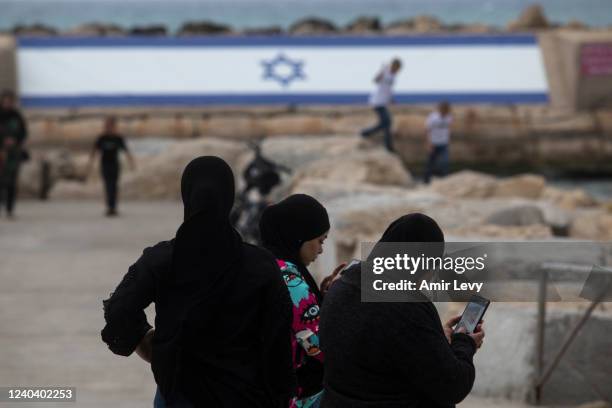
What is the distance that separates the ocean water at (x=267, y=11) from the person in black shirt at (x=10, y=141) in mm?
80028

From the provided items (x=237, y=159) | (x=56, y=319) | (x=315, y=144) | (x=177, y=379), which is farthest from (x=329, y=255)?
(x=237, y=159)

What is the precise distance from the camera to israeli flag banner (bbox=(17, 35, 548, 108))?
75.3 feet

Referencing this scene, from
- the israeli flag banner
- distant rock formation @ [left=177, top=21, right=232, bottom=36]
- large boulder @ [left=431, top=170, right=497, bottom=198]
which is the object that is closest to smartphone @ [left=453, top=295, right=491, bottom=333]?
large boulder @ [left=431, top=170, right=497, bottom=198]

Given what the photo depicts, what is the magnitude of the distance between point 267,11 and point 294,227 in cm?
12265

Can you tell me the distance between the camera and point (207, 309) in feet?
13.4

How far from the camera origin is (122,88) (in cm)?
2300

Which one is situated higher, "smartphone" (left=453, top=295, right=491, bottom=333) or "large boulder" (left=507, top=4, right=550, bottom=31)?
"smartphone" (left=453, top=295, right=491, bottom=333)

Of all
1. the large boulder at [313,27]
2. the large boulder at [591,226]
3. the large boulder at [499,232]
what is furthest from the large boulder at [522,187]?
the large boulder at [313,27]

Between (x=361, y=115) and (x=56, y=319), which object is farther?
(x=361, y=115)

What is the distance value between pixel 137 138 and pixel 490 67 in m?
6.53

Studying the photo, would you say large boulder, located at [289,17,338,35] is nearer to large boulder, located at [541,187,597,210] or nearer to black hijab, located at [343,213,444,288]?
large boulder, located at [541,187,597,210]

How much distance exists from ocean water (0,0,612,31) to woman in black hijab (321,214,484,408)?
299 ft

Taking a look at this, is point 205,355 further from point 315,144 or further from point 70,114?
point 70,114

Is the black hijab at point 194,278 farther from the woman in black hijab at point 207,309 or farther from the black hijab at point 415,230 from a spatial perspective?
the black hijab at point 415,230
